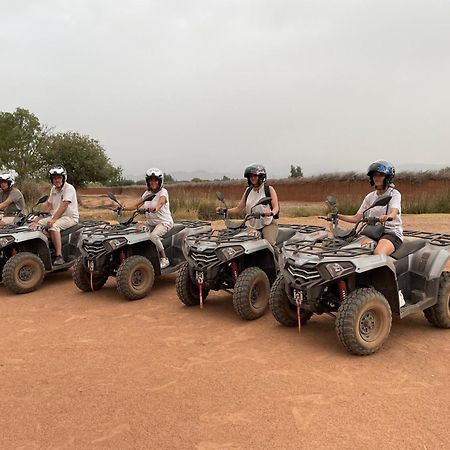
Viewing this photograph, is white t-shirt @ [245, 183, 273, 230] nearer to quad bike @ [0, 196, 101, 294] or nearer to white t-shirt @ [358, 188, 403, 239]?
white t-shirt @ [358, 188, 403, 239]

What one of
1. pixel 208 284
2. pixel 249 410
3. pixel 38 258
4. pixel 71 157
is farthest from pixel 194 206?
pixel 71 157

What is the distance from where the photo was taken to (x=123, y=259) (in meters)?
7.31

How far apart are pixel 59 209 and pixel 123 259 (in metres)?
1.77

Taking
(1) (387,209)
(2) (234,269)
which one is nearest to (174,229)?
(2) (234,269)

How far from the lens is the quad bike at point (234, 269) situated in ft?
19.0

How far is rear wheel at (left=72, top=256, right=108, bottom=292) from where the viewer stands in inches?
292

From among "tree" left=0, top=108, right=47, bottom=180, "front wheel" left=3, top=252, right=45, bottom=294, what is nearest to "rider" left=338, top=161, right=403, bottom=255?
"front wheel" left=3, top=252, right=45, bottom=294

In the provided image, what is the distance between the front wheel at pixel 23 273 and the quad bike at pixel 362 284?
4124mm

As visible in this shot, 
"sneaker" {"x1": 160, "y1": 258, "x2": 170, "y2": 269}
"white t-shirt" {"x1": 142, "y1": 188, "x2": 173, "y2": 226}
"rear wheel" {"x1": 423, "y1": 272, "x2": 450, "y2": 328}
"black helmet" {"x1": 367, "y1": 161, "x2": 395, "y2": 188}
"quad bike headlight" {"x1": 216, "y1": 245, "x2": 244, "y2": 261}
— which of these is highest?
"black helmet" {"x1": 367, "y1": 161, "x2": 395, "y2": 188}

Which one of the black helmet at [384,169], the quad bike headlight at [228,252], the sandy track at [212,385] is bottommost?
the sandy track at [212,385]

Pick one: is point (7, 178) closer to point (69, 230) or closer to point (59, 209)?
point (59, 209)

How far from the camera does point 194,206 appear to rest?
67.8 feet

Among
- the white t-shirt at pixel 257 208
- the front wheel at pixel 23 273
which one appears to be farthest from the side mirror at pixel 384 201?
the front wheel at pixel 23 273

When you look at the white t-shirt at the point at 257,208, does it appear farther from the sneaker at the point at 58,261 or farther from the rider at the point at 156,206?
the sneaker at the point at 58,261
